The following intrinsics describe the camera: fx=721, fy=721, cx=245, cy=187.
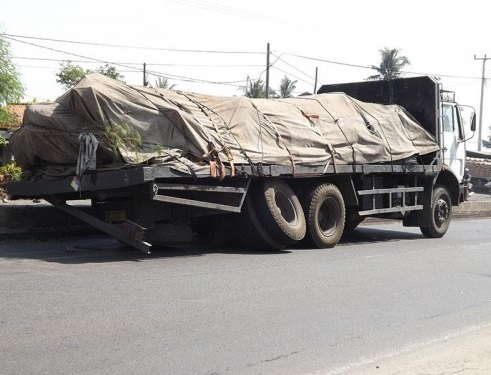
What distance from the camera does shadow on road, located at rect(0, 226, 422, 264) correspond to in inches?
424

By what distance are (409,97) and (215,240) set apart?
6479mm

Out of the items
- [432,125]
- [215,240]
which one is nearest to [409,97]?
[432,125]

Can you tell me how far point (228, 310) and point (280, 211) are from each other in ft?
16.5

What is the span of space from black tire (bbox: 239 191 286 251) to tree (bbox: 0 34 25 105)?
6.59m

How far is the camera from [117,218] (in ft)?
37.0

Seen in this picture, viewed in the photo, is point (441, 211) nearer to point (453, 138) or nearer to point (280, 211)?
point (453, 138)

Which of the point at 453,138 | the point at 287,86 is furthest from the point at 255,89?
the point at 453,138

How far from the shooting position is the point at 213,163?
11016 millimetres

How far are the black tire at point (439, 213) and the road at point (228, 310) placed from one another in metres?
4.02

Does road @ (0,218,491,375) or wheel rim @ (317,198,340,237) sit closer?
road @ (0,218,491,375)

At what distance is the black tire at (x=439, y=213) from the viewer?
16.3 m

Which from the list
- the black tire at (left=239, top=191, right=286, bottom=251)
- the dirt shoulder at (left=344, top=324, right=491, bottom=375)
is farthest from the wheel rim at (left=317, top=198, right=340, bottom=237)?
the dirt shoulder at (left=344, top=324, right=491, bottom=375)

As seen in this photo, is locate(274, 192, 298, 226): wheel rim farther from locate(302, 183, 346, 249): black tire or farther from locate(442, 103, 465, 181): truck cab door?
locate(442, 103, 465, 181): truck cab door

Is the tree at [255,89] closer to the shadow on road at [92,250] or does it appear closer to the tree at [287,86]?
the tree at [287,86]
